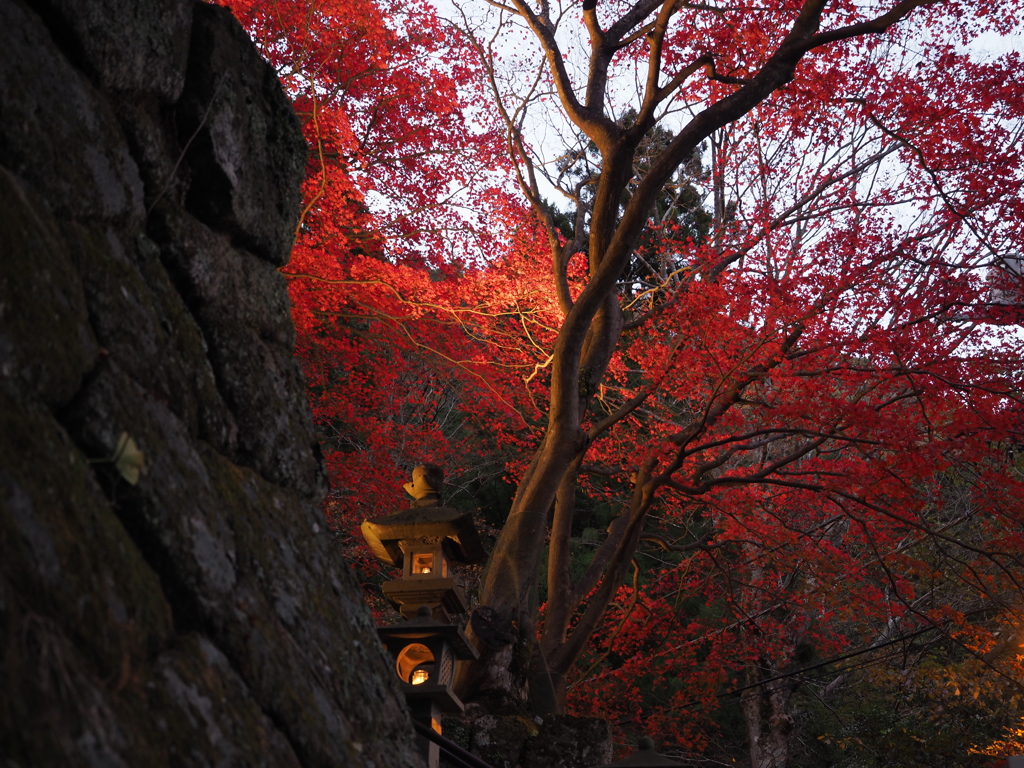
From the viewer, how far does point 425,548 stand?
300 inches

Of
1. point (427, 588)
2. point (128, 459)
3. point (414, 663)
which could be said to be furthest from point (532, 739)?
point (128, 459)

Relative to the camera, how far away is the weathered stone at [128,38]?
276cm

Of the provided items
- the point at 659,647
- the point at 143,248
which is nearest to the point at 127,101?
the point at 143,248

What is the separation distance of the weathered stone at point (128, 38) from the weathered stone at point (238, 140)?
113mm

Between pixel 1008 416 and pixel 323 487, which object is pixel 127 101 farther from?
pixel 1008 416

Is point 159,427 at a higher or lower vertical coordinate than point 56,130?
lower

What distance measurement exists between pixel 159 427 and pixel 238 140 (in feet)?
5.37

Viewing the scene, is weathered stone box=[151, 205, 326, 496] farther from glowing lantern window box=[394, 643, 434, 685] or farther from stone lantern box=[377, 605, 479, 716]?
glowing lantern window box=[394, 643, 434, 685]

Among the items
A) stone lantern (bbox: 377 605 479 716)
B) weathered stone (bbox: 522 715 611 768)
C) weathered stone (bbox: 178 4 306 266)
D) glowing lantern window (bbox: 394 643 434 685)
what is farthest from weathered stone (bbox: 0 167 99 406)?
weathered stone (bbox: 522 715 611 768)

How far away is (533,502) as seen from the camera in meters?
9.31

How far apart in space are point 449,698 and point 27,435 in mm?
5098

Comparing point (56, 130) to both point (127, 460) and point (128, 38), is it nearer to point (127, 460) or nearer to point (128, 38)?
point (128, 38)

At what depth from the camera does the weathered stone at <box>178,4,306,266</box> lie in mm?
3424

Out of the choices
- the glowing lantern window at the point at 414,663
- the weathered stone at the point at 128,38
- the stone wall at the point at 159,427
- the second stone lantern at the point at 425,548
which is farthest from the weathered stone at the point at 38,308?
the second stone lantern at the point at 425,548
